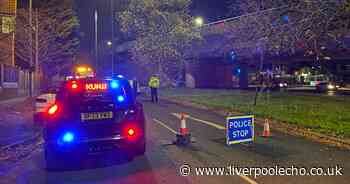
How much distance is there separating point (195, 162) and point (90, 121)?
7.46 ft

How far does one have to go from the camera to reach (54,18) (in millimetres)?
37188

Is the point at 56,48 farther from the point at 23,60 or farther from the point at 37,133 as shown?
the point at 37,133

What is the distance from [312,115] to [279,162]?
872 cm

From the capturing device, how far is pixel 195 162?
27.5ft

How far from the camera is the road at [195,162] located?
711 centimetres

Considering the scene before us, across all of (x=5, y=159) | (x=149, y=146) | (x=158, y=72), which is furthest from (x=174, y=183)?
(x=158, y=72)

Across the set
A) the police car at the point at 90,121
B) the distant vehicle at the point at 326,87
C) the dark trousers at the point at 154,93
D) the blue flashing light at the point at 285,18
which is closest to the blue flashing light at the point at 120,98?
the police car at the point at 90,121

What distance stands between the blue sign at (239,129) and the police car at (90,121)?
2.42 m

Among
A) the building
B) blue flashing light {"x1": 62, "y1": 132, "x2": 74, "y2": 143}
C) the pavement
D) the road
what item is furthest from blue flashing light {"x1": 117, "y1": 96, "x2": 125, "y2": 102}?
the building

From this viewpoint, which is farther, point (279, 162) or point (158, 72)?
point (158, 72)

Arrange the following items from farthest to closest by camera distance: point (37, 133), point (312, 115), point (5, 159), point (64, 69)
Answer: point (64, 69) < point (312, 115) < point (37, 133) < point (5, 159)

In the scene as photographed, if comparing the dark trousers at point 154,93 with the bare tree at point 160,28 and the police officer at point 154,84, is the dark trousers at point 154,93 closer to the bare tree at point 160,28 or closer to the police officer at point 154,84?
the police officer at point 154,84

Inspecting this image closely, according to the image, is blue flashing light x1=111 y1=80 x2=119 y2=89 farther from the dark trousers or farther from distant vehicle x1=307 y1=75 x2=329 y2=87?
distant vehicle x1=307 y1=75 x2=329 y2=87

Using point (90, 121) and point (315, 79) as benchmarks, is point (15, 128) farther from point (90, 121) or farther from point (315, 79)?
point (315, 79)
